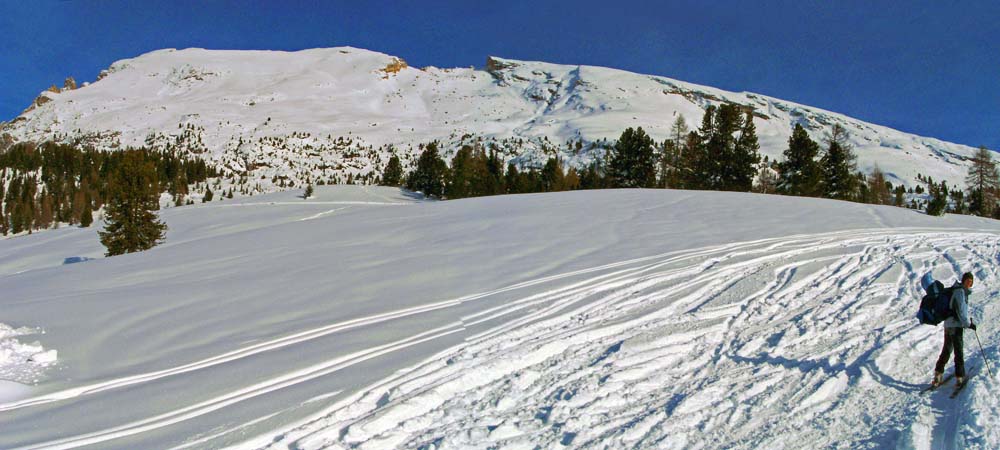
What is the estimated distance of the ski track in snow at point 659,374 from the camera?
4.84 m

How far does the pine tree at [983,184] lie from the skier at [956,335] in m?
45.2

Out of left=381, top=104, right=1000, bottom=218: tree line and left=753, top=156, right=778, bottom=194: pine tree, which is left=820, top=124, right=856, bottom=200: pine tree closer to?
left=381, top=104, right=1000, bottom=218: tree line

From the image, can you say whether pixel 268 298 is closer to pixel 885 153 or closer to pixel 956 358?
pixel 956 358

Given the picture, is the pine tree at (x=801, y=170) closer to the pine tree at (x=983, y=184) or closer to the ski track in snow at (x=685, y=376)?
the pine tree at (x=983, y=184)

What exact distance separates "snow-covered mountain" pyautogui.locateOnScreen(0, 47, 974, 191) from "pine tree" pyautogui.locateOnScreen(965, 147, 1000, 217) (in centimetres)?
7319

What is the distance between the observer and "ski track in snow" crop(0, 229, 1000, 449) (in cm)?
484

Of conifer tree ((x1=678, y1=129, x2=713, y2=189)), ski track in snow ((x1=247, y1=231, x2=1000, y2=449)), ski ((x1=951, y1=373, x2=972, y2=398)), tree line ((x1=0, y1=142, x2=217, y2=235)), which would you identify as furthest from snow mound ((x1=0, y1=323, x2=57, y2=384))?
tree line ((x1=0, y1=142, x2=217, y2=235))

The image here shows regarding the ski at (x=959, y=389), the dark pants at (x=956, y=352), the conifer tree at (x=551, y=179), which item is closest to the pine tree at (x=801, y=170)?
the conifer tree at (x=551, y=179)

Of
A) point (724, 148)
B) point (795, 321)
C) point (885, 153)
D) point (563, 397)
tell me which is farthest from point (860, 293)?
point (885, 153)

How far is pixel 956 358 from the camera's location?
18.1ft

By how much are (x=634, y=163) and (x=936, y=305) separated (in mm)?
43370

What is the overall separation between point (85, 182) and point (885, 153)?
180728 mm

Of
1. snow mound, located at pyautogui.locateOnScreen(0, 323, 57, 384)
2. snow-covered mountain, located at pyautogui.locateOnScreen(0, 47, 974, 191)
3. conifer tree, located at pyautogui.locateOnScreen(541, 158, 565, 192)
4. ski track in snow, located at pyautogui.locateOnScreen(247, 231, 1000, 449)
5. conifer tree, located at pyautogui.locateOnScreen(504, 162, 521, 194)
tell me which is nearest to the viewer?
ski track in snow, located at pyautogui.locateOnScreen(247, 231, 1000, 449)

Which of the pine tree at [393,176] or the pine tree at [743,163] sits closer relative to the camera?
→ the pine tree at [743,163]
